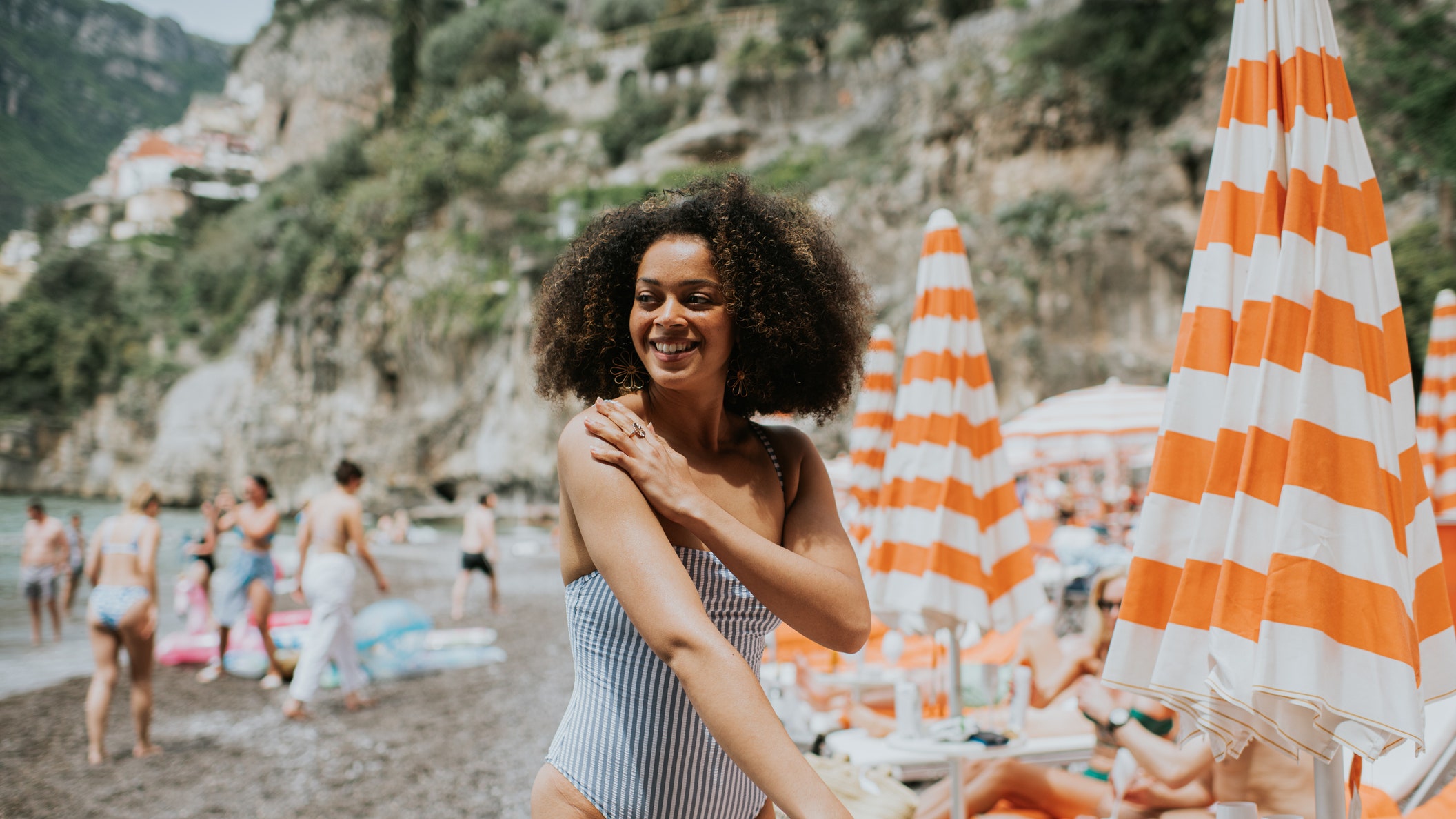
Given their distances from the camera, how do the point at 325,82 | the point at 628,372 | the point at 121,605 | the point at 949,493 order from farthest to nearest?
the point at 325,82 → the point at 121,605 → the point at 949,493 → the point at 628,372

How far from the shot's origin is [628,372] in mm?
1552

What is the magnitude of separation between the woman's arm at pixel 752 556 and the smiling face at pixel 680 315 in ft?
0.39

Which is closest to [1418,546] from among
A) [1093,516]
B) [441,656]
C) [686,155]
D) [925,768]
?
[925,768]

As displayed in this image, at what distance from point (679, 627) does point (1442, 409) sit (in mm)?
7753

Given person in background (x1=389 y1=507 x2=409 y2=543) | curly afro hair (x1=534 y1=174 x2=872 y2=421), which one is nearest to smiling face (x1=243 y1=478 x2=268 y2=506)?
curly afro hair (x1=534 y1=174 x2=872 y2=421)

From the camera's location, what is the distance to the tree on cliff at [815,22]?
134 feet

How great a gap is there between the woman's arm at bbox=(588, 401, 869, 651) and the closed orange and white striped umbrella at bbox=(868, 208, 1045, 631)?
264 cm

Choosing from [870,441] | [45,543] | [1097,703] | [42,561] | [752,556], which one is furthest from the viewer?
[42,561]

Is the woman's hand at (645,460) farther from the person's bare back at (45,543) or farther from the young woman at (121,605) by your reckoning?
the person's bare back at (45,543)

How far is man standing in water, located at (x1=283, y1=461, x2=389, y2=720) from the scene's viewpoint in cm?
755

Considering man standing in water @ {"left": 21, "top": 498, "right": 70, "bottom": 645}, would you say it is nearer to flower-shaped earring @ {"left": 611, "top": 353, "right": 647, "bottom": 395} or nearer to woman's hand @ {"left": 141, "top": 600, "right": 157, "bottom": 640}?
woman's hand @ {"left": 141, "top": 600, "right": 157, "bottom": 640}

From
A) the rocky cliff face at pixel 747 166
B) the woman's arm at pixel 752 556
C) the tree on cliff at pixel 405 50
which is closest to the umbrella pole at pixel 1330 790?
the woman's arm at pixel 752 556

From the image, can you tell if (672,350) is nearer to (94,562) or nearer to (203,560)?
(94,562)

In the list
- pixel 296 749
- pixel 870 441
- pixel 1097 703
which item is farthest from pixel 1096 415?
pixel 296 749
